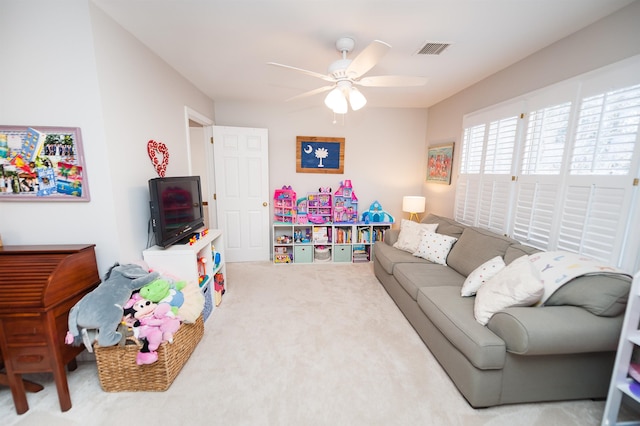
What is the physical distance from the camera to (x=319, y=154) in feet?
13.2

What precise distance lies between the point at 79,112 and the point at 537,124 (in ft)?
11.8

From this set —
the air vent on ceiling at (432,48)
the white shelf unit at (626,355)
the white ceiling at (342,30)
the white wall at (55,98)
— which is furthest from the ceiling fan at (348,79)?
the white shelf unit at (626,355)

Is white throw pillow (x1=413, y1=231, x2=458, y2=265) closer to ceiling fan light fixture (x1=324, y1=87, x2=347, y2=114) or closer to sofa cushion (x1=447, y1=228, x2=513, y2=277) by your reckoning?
sofa cushion (x1=447, y1=228, x2=513, y2=277)

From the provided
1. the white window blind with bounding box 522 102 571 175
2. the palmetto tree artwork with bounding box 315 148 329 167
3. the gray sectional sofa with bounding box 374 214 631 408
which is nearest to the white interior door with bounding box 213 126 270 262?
the palmetto tree artwork with bounding box 315 148 329 167

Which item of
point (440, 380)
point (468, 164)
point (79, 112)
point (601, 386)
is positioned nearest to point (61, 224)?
point (79, 112)

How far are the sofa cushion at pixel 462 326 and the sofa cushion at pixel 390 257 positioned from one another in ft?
2.13

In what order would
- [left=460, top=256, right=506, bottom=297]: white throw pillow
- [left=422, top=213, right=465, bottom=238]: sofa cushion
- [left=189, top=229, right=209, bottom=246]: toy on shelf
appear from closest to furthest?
[left=460, top=256, right=506, bottom=297]: white throw pillow, [left=189, top=229, right=209, bottom=246]: toy on shelf, [left=422, top=213, right=465, bottom=238]: sofa cushion

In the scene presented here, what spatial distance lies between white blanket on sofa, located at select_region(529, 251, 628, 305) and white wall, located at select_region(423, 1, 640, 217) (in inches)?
53.3

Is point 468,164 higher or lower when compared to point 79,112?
lower

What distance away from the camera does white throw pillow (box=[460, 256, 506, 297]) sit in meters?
1.92

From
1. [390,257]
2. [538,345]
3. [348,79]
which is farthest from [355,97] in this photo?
[538,345]

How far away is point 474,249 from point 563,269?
2.64 feet

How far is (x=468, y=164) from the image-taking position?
3037mm

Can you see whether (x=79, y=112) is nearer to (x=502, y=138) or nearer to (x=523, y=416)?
(x=523, y=416)
